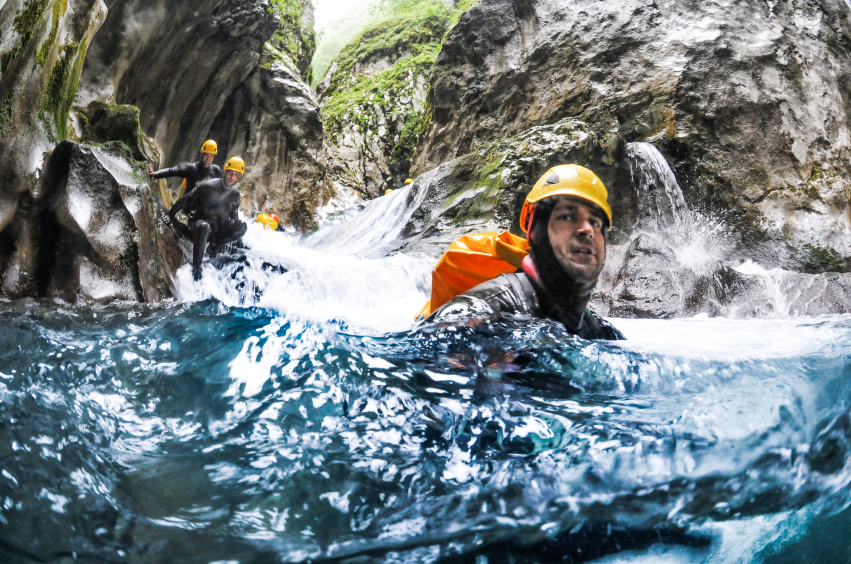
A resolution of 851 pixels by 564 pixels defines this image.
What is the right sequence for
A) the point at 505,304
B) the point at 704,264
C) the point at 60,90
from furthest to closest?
the point at 704,264, the point at 60,90, the point at 505,304

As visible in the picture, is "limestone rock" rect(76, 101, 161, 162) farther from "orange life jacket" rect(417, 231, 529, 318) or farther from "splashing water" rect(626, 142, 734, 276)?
"splashing water" rect(626, 142, 734, 276)

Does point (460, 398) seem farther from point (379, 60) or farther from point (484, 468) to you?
point (379, 60)

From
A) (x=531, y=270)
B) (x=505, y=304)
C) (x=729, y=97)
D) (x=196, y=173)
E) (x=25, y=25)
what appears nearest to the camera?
(x=505, y=304)

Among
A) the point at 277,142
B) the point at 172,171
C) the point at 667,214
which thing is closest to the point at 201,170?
the point at 172,171

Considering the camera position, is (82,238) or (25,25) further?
(82,238)

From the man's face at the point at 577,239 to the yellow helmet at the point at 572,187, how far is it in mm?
47

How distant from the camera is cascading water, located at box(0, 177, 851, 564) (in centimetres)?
137

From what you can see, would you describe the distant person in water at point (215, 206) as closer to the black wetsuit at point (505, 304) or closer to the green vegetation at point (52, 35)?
the green vegetation at point (52, 35)

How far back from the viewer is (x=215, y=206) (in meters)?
7.80

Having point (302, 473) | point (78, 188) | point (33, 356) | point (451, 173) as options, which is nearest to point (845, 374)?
point (302, 473)

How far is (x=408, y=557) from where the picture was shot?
4.42 feet

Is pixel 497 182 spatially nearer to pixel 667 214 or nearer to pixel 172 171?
pixel 667 214

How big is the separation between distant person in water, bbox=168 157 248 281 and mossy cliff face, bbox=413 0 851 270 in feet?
21.4

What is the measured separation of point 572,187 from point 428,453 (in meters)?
1.59
